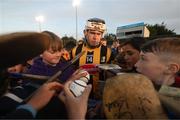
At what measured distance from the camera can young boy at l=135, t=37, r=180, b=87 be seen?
5.52 ft

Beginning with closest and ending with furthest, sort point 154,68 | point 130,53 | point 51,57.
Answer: point 154,68 → point 51,57 → point 130,53

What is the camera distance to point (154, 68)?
168cm

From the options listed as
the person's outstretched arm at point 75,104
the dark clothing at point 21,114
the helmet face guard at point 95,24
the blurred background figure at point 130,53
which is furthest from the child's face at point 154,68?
the helmet face guard at point 95,24

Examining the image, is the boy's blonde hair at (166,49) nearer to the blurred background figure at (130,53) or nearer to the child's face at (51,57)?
the child's face at (51,57)

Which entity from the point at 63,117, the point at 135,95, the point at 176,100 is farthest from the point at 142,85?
the point at 63,117

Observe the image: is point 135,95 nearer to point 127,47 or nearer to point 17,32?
point 17,32

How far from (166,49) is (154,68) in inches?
4.7

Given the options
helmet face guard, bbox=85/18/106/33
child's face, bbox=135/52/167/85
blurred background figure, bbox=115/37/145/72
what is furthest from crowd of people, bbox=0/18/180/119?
helmet face guard, bbox=85/18/106/33

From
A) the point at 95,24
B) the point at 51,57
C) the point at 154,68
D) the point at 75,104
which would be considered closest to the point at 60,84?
the point at 75,104

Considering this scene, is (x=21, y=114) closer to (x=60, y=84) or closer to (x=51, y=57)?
(x=60, y=84)

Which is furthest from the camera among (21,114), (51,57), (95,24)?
(95,24)

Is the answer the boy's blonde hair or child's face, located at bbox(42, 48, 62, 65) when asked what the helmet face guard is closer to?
child's face, located at bbox(42, 48, 62, 65)

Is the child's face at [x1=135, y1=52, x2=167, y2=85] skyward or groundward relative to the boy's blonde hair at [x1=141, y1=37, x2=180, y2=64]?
groundward

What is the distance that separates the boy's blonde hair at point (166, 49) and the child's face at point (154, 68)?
0.08 feet
